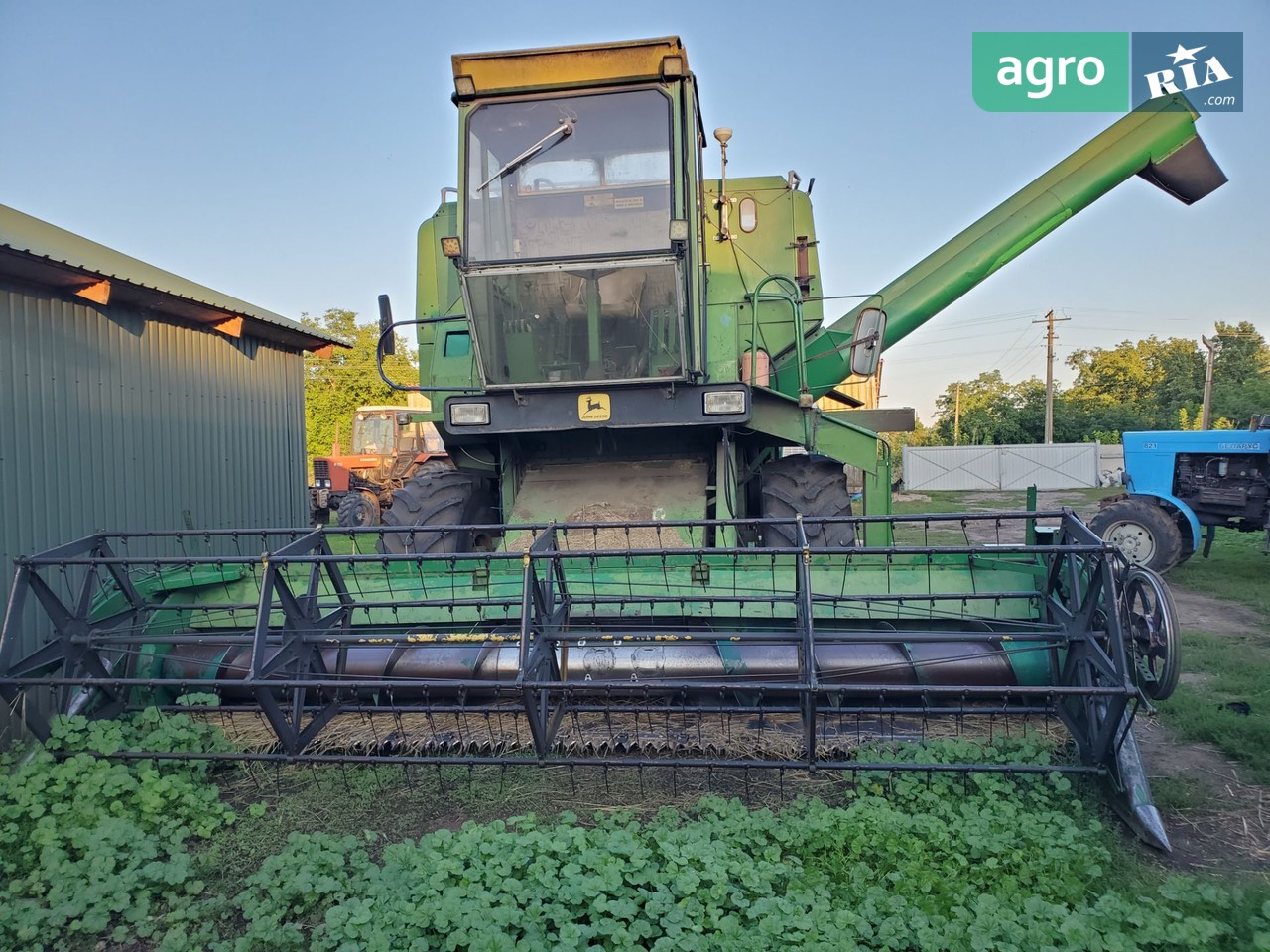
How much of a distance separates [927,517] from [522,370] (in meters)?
2.68

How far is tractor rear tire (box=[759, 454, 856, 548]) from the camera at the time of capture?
5.15 metres

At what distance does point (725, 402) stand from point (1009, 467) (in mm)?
27742

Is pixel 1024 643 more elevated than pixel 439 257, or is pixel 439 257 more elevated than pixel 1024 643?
pixel 439 257

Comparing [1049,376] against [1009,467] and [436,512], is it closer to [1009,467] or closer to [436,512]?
[1009,467]

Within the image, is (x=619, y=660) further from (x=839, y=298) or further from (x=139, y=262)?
(x=139, y=262)

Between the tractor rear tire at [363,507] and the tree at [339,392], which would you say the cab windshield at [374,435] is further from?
the tree at [339,392]

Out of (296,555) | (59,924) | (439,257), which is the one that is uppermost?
(439,257)

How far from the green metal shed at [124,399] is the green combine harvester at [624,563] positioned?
1.44 ft

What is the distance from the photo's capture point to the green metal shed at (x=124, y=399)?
4.79 meters

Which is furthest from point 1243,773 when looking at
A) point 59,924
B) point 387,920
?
point 59,924

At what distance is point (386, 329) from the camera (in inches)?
191

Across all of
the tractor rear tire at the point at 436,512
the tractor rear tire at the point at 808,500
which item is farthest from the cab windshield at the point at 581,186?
the tractor rear tire at the point at 808,500

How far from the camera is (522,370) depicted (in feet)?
16.5

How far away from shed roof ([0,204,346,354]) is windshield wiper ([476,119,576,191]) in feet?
8.53
